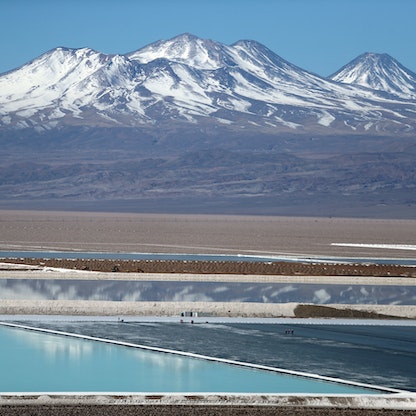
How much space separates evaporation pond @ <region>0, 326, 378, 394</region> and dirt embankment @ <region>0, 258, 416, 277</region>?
1181 cm

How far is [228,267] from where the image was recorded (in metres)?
29.2

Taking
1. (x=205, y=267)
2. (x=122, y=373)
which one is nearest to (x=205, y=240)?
(x=205, y=267)

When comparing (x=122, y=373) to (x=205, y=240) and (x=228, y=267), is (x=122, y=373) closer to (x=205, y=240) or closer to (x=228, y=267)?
(x=228, y=267)

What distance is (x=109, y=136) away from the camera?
564 ft

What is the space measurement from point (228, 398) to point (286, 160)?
419 feet

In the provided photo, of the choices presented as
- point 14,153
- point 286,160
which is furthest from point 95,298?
point 14,153

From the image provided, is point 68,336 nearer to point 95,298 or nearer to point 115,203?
point 95,298

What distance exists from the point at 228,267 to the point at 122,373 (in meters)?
15.3

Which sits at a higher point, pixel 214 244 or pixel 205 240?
pixel 205 240

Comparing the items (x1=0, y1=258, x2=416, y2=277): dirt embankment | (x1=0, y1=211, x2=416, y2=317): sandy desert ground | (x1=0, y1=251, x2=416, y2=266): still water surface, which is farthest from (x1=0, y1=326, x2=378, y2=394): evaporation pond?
(x1=0, y1=251, x2=416, y2=266): still water surface

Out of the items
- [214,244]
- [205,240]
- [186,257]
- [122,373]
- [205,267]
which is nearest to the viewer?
[122,373]

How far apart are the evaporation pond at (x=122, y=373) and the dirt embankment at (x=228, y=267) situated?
11.8 metres

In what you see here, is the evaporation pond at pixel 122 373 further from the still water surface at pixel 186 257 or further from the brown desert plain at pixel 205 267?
the still water surface at pixel 186 257

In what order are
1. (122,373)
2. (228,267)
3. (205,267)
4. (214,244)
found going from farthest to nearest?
(214,244) → (228,267) → (205,267) → (122,373)
